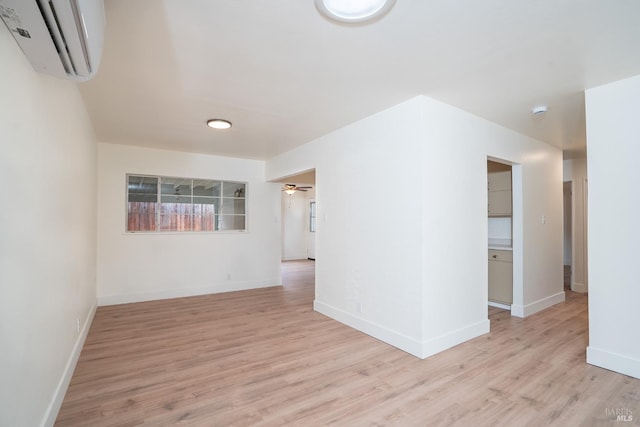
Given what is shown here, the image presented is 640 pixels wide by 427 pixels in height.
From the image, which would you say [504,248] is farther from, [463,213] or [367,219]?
[367,219]

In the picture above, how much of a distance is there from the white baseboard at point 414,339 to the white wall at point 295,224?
261 inches

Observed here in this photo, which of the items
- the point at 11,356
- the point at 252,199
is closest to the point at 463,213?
the point at 11,356

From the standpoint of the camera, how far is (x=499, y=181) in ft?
15.4

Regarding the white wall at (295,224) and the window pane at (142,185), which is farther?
the white wall at (295,224)

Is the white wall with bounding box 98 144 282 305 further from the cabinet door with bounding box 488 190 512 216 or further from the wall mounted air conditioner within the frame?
the cabinet door with bounding box 488 190 512 216

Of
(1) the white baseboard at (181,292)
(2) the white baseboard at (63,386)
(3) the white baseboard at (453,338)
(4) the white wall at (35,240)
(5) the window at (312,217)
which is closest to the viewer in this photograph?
(4) the white wall at (35,240)

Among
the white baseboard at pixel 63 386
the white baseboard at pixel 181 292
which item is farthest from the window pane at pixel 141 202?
the white baseboard at pixel 63 386

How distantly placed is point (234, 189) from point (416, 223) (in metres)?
3.95

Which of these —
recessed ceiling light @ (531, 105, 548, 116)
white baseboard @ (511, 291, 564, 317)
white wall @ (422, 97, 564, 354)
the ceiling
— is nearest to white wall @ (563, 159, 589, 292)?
white baseboard @ (511, 291, 564, 317)

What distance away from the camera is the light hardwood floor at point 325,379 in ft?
6.56

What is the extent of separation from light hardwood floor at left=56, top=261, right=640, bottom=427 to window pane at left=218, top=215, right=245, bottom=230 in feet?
7.22

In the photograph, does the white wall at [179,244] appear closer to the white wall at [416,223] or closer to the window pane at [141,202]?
the window pane at [141,202]

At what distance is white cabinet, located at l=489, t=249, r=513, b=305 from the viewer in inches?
168

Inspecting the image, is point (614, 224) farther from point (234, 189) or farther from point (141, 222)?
point (141, 222)
